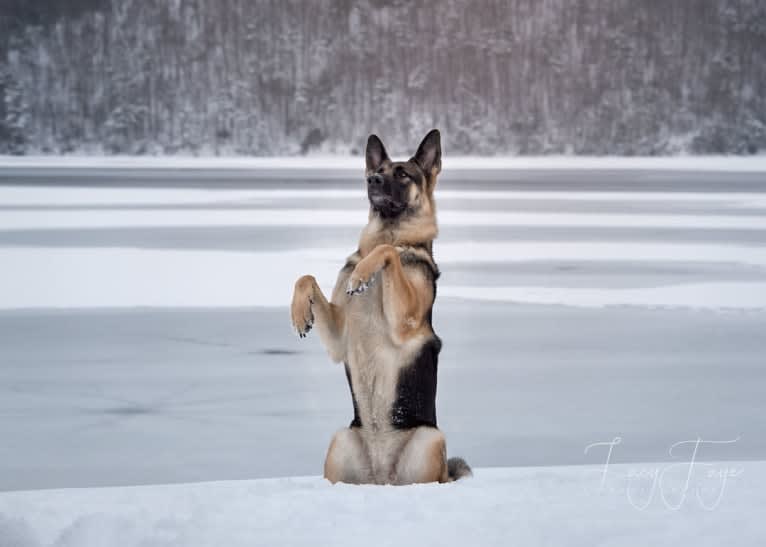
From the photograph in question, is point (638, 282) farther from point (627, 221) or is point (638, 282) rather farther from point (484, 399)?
point (627, 221)

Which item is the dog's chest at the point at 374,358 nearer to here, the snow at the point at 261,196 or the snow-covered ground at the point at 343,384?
the snow-covered ground at the point at 343,384

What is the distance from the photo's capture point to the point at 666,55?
301 ft

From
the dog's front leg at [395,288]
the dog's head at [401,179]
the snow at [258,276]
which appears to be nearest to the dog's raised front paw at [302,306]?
the dog's front leg at [395,288]

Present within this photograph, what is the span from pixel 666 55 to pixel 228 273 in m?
83.5

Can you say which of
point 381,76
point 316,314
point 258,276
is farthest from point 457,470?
point 381,76

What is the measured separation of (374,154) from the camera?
391 centimetres

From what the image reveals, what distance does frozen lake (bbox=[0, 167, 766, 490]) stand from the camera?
550 centimetres

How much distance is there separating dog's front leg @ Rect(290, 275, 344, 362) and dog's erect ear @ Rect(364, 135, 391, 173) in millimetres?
411

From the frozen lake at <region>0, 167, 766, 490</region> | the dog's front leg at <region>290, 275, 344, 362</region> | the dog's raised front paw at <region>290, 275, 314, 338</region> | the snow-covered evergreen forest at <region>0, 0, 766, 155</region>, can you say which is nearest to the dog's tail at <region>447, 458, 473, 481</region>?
the dog's front leg at <region>290, 275, 344, 362</region>

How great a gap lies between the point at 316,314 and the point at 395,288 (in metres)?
0.31

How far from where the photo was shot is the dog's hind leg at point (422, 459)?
3.70 meters

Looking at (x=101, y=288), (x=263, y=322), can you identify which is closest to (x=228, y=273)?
(x=101, y=288)

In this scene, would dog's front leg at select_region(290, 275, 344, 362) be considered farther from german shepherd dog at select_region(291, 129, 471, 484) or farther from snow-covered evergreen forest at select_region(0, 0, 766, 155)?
snow-covered evergreen forest at select_region(0, 0, 766, 155)

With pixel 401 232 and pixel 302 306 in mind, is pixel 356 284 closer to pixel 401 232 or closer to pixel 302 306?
pixel 302 306
